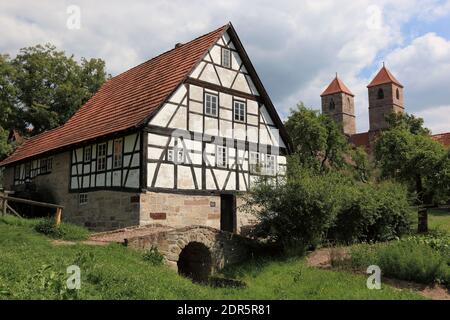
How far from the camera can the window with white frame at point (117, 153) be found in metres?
18.7

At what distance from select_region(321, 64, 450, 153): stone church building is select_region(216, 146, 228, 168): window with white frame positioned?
50.1m

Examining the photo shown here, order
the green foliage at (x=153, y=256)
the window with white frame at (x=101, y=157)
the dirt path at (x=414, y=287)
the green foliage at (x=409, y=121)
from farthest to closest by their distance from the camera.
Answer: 1. the green foliage at (x=409, y=121)
2. the window with white frame at (x=101, y=157)
3. the green foliage at (x=153, y=256)
4. the dirt path at (x=414, y=287)

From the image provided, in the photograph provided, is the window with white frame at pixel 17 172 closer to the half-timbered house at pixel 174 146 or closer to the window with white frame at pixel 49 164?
the half-timbered house at pixel 174 146

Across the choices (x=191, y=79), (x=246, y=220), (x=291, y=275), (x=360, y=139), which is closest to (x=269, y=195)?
(x=291, y=275)

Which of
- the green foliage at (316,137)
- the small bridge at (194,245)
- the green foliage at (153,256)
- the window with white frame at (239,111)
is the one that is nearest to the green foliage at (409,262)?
the small bridge at (194,245)

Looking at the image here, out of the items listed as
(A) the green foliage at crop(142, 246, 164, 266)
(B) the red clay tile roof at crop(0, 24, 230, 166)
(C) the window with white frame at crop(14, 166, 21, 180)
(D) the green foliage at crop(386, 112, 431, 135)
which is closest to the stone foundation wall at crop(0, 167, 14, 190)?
(C) the window with white frame at crop(14, 166, 21, 180)

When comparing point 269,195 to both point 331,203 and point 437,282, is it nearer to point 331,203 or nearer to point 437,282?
point 331,203

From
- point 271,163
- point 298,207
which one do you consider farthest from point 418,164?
point 298,207

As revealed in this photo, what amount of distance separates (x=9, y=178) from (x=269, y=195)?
62.8 ft

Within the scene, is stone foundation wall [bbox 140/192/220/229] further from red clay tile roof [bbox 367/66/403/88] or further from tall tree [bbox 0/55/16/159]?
red clay tile roof [bbox 367/66/403/88]

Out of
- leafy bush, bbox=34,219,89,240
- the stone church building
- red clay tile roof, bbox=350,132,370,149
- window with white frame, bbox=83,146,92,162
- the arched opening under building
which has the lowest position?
the arched opening under building

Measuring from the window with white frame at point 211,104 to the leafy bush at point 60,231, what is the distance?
26.0 ft

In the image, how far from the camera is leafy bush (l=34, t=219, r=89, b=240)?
1412cm

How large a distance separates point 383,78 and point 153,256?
69.7m
